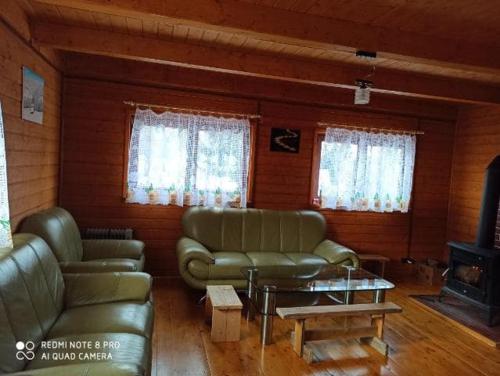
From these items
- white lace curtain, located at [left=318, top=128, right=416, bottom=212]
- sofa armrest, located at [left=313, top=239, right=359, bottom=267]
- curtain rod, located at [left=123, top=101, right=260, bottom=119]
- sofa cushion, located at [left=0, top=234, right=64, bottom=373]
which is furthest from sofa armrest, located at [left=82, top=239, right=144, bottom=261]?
white lace curtain, located at [left=318, top=128, right=416, bottom=212]

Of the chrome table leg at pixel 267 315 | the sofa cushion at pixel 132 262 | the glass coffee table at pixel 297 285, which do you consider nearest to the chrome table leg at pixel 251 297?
the glass coffee table at pixel 297 285

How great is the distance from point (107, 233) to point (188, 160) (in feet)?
3.83

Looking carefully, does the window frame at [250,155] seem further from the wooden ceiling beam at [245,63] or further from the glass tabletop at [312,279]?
the glass tabletop at [312,279]

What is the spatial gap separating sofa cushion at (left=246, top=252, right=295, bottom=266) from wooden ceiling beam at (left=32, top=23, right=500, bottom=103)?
1787mm

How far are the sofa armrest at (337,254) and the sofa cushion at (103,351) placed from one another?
238 cm

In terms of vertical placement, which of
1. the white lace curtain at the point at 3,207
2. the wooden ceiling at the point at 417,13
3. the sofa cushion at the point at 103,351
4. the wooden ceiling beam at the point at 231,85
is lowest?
the sofa cushion at the point at 103,351

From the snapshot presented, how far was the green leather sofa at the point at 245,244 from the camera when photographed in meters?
3.50

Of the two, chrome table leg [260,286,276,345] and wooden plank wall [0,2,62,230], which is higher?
wooden plank wall [0,2,62,230]

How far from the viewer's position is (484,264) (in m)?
3.51

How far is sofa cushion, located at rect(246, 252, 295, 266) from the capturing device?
370cm

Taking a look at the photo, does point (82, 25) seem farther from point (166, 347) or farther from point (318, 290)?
point (318, 290)

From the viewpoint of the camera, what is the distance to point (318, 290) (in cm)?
293

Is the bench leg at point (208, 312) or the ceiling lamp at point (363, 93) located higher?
the ceiling lamp at point (363, 93)

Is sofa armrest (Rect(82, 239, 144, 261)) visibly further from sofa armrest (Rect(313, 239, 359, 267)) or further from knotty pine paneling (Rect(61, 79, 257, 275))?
sofa armrest (Rect(313, 239, 359, 267))
